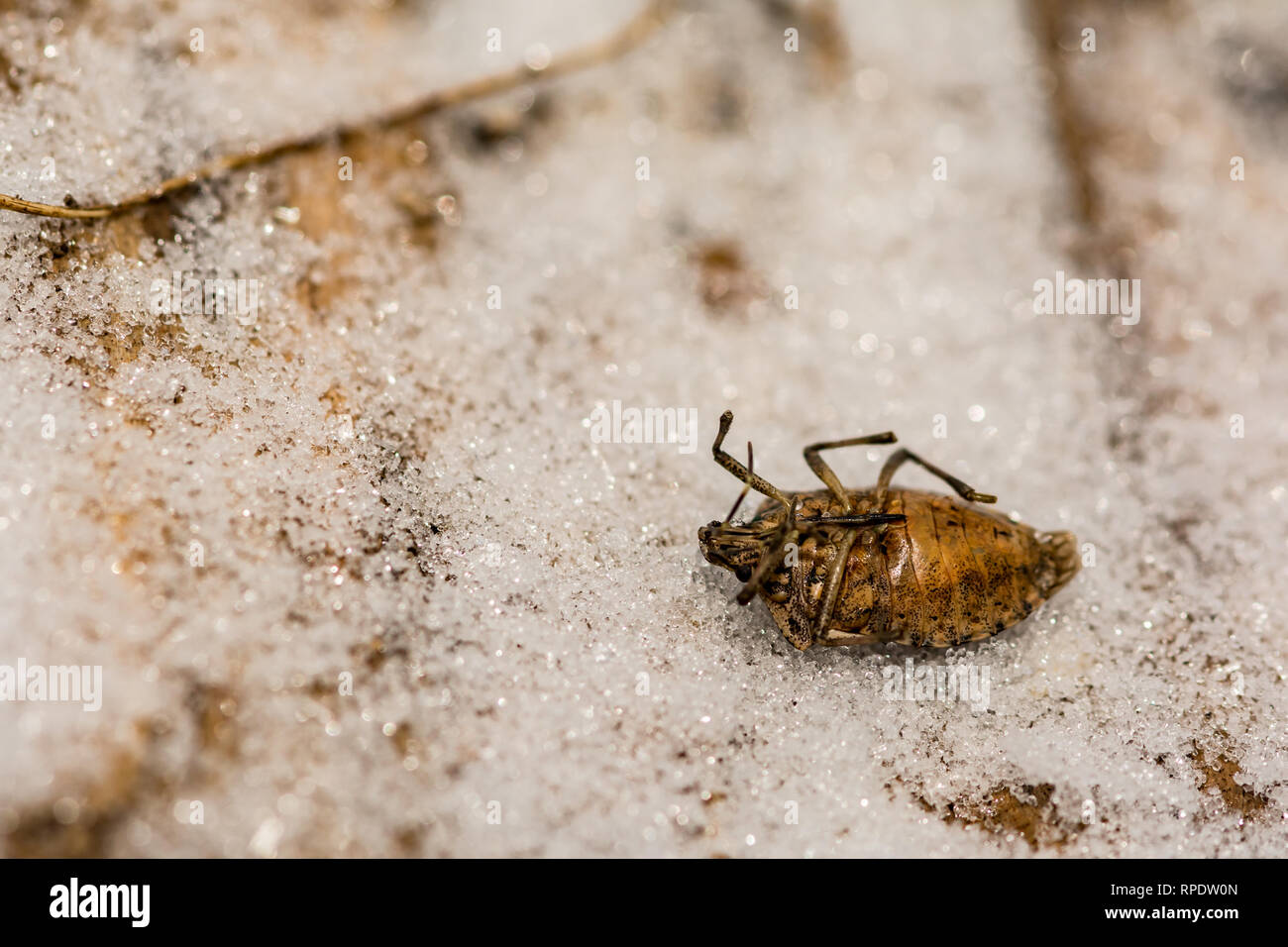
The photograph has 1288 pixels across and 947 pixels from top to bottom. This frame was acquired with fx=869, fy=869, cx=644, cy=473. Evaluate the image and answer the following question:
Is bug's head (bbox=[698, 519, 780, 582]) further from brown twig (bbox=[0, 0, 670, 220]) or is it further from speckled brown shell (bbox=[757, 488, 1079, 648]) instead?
brown twig (bbox=[0, 0, 670, 220])

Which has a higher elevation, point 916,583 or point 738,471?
point 738,471

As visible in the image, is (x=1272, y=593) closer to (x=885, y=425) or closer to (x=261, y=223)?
(x=885, y=425)

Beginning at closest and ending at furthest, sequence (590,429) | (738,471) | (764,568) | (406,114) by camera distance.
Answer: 1. (764,568)
2. (738,471)
3. (590,429)
4. (406,114)

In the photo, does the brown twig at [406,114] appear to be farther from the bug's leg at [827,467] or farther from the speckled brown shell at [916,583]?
the speckled brown shell at [916,583]

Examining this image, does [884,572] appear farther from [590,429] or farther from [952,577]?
[590,429]

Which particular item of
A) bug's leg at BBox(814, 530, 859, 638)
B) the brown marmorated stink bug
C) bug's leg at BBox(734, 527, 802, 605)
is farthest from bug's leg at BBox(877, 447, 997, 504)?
bug's leg at BBox(734, 527, 802, 605)

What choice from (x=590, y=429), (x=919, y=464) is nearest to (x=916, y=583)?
(x=919, y=464)
